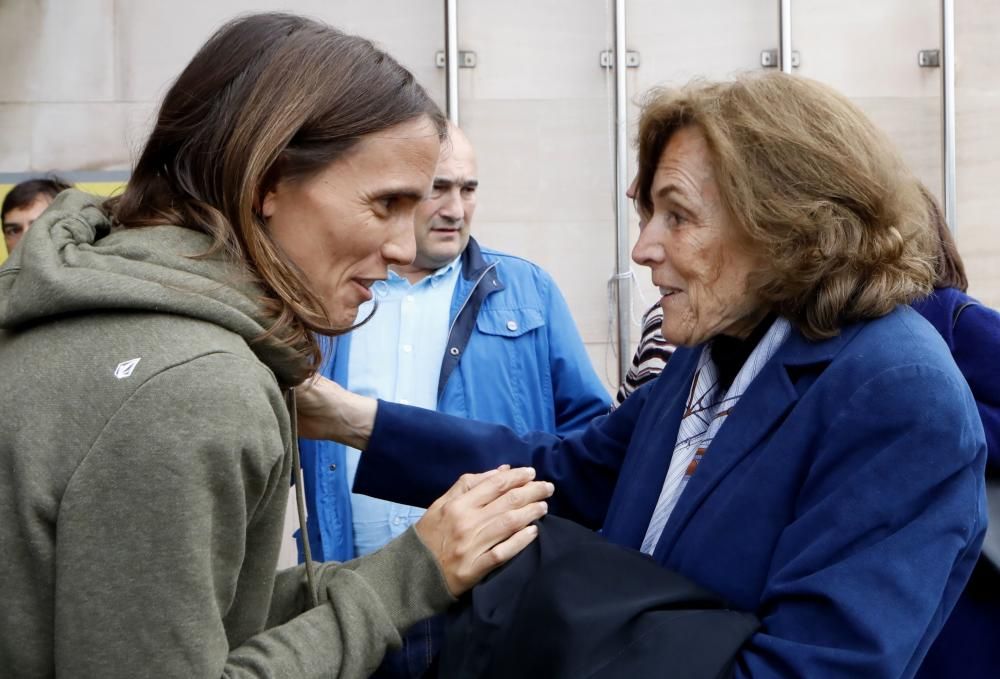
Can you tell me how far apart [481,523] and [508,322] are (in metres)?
1.66

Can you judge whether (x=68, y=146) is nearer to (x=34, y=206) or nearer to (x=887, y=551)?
(x=34, y=206)

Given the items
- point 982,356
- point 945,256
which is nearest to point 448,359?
point 945,256

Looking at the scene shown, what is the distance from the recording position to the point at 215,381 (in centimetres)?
135

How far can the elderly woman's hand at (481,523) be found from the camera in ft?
5.74

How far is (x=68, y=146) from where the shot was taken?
5.80 metres

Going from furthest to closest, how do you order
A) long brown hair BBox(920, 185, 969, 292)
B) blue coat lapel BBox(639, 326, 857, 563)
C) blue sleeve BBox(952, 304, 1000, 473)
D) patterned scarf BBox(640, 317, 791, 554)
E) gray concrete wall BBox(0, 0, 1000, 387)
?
gray concrete wall BBox(0, 0, 1000, 387) → long brown hair BBox(920, 185, 969, 292) → blue sleeve BBox(952, 304, 1000, 473) → patterned scarf BBox(640, 317, 791, 554) → blue coat lapel BBox(639, 326, 857, 563)

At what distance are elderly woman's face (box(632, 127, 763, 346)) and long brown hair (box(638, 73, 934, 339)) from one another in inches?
1.7

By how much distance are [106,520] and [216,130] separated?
571 mm

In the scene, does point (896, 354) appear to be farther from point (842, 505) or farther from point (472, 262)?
point (472, 262)

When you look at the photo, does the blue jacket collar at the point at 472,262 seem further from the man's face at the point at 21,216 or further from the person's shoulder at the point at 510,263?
the man's face at the point at 21,216

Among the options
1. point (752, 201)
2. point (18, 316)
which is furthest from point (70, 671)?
point (752, 201)

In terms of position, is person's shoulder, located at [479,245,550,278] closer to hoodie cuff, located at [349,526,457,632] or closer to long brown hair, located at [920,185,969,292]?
long brown hair, located at [920,185,969,292]

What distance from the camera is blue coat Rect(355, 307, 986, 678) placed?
1.57 metres

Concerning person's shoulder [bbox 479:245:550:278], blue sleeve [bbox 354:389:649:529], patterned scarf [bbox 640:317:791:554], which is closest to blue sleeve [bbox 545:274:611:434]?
person's shoulder [bbox 479:245:550:278]
